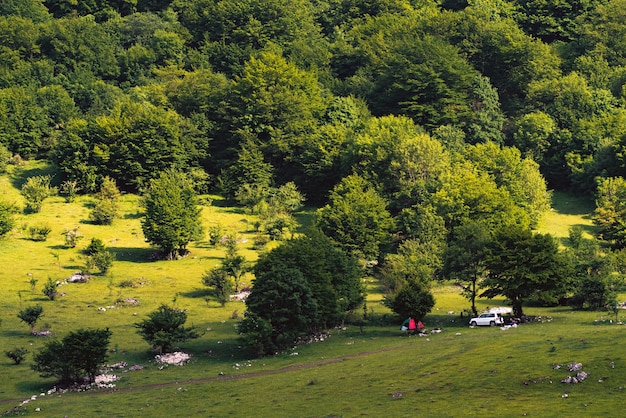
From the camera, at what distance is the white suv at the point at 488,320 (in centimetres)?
8238

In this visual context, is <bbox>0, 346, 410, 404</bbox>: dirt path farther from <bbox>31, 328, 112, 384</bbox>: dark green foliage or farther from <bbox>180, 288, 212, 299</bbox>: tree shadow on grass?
<bbox>180, 288, 212, 299</bbox>: tree shadow on grass

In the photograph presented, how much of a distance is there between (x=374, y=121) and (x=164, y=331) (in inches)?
2786

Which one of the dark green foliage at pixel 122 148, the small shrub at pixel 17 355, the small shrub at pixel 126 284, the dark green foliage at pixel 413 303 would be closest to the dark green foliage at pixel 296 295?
the dark green foliage at pixel 413 303

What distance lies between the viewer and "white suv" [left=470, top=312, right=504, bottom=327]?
82375 mm

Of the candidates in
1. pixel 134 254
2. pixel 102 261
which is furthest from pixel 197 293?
pixel 134 254

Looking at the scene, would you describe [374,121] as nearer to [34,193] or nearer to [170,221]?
[170,221]

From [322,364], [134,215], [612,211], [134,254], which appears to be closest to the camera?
[322,364]

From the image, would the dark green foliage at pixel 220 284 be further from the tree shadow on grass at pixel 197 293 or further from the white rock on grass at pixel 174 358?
the white rock on grass at pixel 174 358

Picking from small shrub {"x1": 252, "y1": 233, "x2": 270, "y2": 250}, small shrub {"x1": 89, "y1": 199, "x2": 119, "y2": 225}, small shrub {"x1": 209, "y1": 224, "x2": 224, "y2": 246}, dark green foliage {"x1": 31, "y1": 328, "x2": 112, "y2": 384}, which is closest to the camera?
dark green foliage {"x1": 31, "y1": 328, "x2": 112, "y2": 384}

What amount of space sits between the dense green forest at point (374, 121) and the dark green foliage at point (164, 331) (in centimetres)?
1842

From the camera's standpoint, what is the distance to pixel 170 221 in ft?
366

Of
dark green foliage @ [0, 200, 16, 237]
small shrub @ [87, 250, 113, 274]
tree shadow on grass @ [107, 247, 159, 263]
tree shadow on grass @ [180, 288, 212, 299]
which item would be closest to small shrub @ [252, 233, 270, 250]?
tree shadow on grass @ [107, 247, 159, 263]

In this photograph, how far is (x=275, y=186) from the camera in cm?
14250

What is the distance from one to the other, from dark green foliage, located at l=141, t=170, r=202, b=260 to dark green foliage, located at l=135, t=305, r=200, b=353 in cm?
3394
